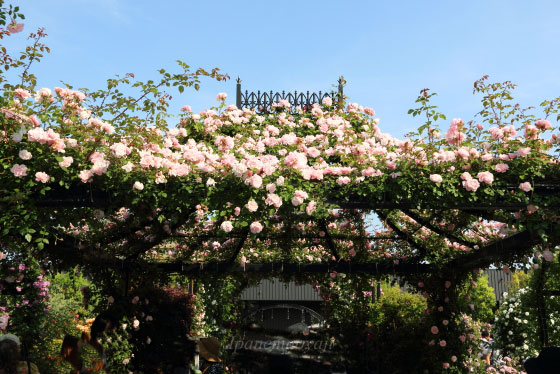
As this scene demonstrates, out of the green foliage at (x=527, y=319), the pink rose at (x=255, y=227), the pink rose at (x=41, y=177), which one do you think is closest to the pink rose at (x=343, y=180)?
the pink rose at (x=255, y=227)

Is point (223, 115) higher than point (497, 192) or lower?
higher

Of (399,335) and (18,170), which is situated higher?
(18,170)

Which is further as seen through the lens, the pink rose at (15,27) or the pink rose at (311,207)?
the pink rose at (311,207)

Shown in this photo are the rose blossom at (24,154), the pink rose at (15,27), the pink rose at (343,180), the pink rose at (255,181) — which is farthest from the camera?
the pink rose at (343,180)

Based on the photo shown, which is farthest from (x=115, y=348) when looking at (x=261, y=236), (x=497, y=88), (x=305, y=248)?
(x=497, y=88)

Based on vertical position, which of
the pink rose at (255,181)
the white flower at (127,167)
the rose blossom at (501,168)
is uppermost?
the rose blossom at (501,168)

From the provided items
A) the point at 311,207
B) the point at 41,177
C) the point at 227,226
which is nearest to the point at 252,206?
the point at 227,226

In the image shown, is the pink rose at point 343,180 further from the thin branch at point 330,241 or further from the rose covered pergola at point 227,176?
the thin branch at point 330,241

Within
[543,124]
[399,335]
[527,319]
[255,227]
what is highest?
[543,124]

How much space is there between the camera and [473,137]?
6414 mm

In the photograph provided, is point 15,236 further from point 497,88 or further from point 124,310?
point 497,88

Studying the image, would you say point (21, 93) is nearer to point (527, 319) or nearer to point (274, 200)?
point (274, 200)

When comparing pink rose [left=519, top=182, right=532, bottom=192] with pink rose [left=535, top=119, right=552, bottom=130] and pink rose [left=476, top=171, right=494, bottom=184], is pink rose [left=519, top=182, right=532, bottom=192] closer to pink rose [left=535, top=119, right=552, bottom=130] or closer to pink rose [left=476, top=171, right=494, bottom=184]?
pink rose [left=476, top=171, right=494, bottom=184]

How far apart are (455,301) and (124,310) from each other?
215 inches
